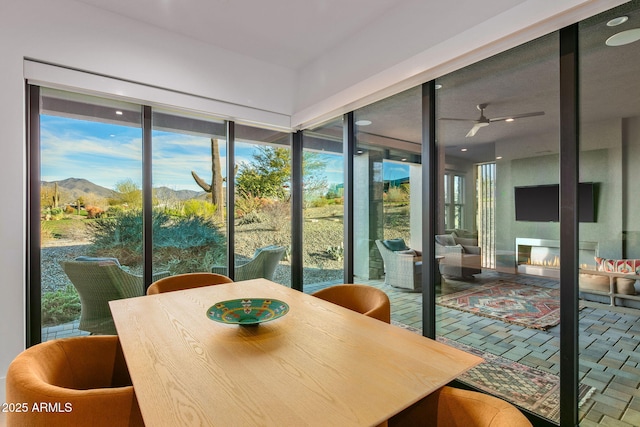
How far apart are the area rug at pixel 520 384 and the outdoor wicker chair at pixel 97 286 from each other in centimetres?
272

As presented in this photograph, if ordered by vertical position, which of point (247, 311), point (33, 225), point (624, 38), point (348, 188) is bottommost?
point (247, 311)

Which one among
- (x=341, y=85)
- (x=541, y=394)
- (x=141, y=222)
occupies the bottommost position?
(x=541, y=394)

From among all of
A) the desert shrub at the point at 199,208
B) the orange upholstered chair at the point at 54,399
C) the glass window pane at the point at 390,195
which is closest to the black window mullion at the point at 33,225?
the desert shrub at the point at 199,208

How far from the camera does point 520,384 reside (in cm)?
200

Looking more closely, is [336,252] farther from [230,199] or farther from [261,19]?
[261,19]

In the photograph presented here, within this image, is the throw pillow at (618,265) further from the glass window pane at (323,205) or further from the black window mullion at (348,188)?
the glass window pane at (323,205)

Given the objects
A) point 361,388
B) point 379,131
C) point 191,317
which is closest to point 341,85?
point 379,131

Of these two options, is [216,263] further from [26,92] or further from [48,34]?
[48,34]

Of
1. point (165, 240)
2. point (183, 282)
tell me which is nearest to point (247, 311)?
point (183, 282)

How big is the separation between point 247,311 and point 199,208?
1971 mm

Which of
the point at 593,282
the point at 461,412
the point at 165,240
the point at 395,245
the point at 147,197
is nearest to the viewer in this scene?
the point at 461,412

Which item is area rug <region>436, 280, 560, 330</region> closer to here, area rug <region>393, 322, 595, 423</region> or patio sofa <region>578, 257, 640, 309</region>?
patio sofa <region>578, 257, 640, 309</region>

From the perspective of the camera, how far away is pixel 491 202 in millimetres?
2082

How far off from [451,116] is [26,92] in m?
3.16
